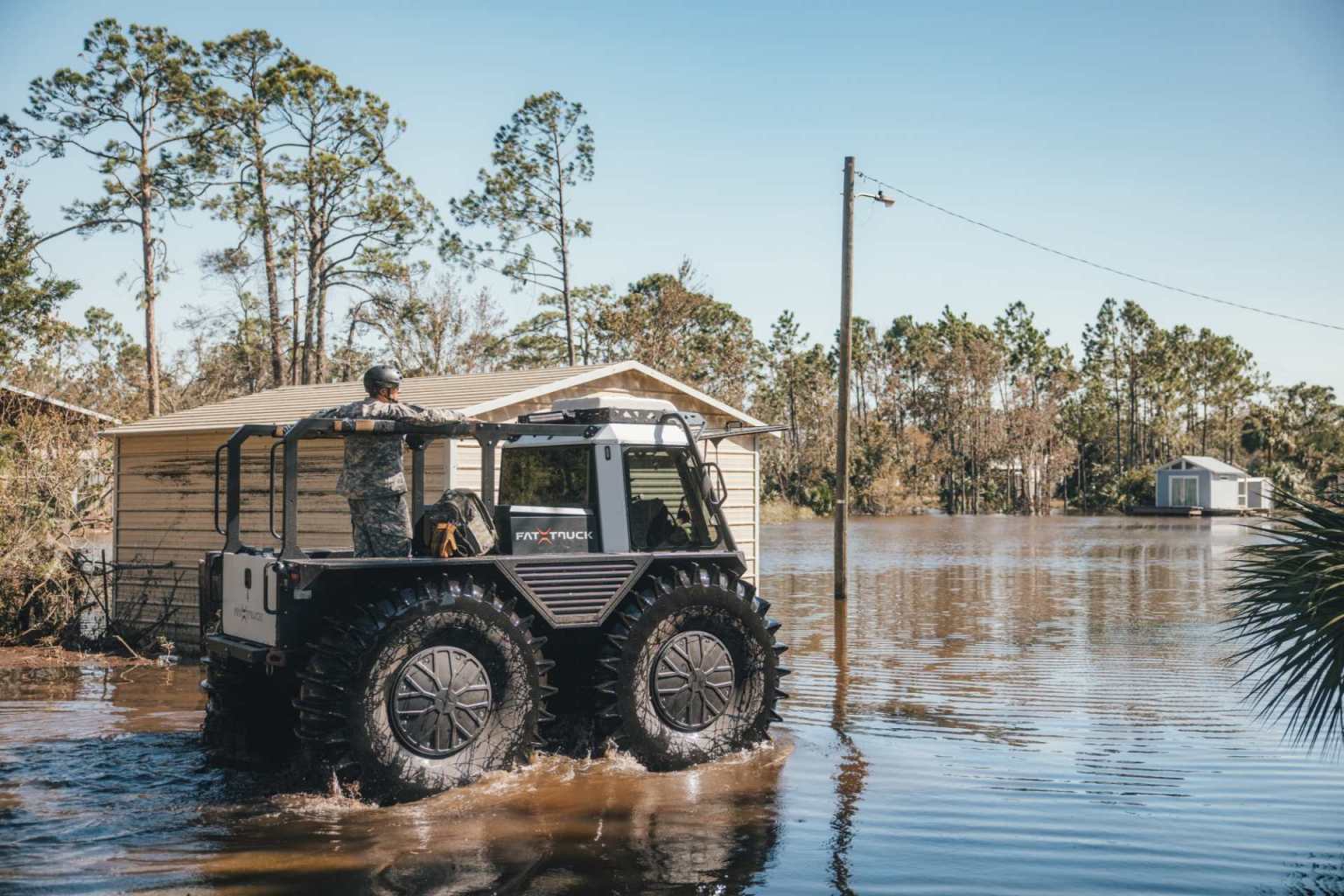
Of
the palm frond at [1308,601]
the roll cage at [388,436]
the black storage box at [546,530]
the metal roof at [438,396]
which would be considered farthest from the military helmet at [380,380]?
the metal roof at [438,396]

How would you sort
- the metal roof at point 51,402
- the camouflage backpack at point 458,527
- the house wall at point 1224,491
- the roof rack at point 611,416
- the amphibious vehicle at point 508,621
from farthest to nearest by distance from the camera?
1. the house wall at point 1224,491
2. the metal roof at point 51,402
3. the roof rack at point 611,416
4. the camouflage backpack at point 458,527
5. the amphibious vehicle at point 508,621

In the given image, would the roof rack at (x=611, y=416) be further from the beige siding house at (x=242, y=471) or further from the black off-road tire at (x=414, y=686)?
the beige siding house at (x=242, y=471)

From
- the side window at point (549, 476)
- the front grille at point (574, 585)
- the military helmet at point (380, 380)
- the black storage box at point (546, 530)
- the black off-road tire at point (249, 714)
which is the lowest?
the black off-road tire at point (249, 714)

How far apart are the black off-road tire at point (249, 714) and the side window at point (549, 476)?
212 cm

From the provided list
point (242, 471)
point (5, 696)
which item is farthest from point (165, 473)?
point (5, 696)

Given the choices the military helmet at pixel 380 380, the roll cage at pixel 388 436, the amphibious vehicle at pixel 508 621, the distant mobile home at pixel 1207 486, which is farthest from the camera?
the distant mobile home at pixel 1207 486

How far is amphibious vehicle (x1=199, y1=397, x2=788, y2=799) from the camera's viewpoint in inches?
283

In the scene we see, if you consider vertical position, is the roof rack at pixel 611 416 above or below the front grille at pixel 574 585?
above

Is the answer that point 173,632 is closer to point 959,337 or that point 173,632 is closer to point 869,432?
point 869,432

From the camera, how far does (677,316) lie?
1996 inches

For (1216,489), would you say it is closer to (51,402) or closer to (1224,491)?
(1224,491)

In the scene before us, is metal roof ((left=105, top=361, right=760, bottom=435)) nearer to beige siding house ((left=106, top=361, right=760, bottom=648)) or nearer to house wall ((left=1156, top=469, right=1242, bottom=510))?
beige siding house ((left=106, top=361, right=760, bottom=648))

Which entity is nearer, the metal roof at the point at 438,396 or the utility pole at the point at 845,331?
the metal roof at the point at 438,396

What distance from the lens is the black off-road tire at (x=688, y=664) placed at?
320 inches
